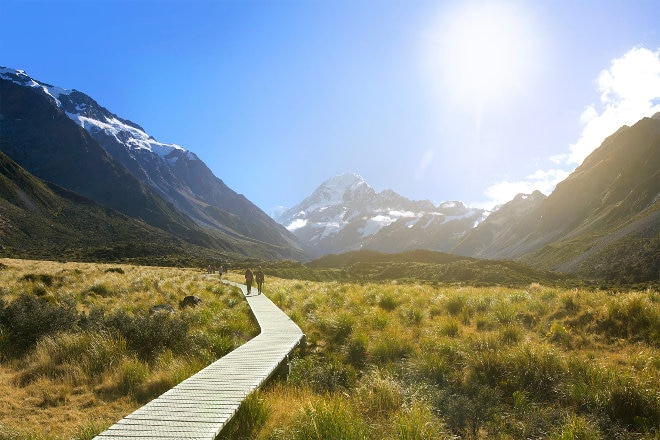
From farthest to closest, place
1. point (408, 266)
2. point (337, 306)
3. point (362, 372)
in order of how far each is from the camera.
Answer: point (408, 266) < point (337, 306) < point (362, 372)

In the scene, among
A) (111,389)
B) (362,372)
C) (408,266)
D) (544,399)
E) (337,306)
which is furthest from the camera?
(408,266)

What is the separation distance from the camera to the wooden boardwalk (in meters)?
5.46

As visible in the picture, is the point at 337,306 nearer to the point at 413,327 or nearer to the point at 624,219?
the point at 413,327

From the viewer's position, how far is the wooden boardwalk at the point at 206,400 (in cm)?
546

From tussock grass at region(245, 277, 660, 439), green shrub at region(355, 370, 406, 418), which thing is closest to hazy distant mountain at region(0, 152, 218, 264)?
tussock grass at region(245, 277, 660, 439)

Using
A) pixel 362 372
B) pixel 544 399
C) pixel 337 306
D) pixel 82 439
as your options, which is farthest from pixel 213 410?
pixel 337 306

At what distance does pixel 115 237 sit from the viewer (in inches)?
6373

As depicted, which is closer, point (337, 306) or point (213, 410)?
point (213, 410)

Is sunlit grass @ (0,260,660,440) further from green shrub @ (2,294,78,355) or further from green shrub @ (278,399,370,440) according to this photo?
green shrub @ (2,294,78,355)

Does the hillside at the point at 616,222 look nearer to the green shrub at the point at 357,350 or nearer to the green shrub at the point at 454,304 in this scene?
the green shrub at the point at 454,304

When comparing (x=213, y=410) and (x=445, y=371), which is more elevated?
(x=213, y=410)

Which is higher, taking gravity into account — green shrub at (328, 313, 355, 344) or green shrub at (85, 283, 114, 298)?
green shrub at (85, 283, 114, 298)

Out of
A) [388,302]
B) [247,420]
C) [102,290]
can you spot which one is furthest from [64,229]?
[247,420]

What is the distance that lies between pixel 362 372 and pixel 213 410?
14.4 ft
